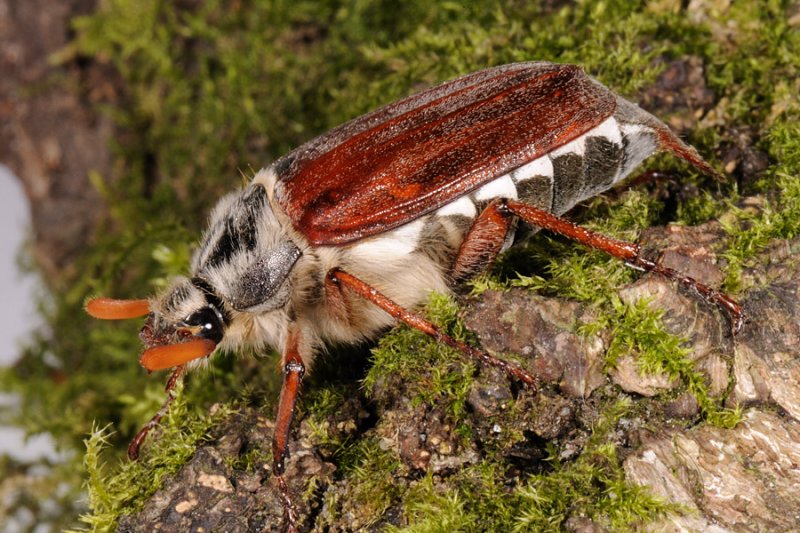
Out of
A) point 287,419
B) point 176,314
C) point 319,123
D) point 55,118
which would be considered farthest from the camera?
point 55,118

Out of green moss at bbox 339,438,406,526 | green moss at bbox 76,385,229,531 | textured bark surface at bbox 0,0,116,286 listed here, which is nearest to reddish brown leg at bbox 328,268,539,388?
green moss at bbox 339,438,406,526

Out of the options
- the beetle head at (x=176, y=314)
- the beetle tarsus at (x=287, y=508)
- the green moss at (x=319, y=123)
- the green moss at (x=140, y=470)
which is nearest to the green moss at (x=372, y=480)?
the green moss at (x=319, y=123)

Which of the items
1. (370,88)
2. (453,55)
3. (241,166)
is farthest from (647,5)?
(241,166)

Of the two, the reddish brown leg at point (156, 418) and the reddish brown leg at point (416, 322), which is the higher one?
the reddish brown leg at point (416, 322)

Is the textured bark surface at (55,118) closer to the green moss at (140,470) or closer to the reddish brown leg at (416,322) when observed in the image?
the green moss at (140,470)

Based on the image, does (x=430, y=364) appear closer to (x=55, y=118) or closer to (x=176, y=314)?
(x=176, y=314)

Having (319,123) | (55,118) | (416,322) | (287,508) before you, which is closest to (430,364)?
(416,322)

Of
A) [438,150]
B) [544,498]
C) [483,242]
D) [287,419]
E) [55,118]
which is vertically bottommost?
[544,498]
